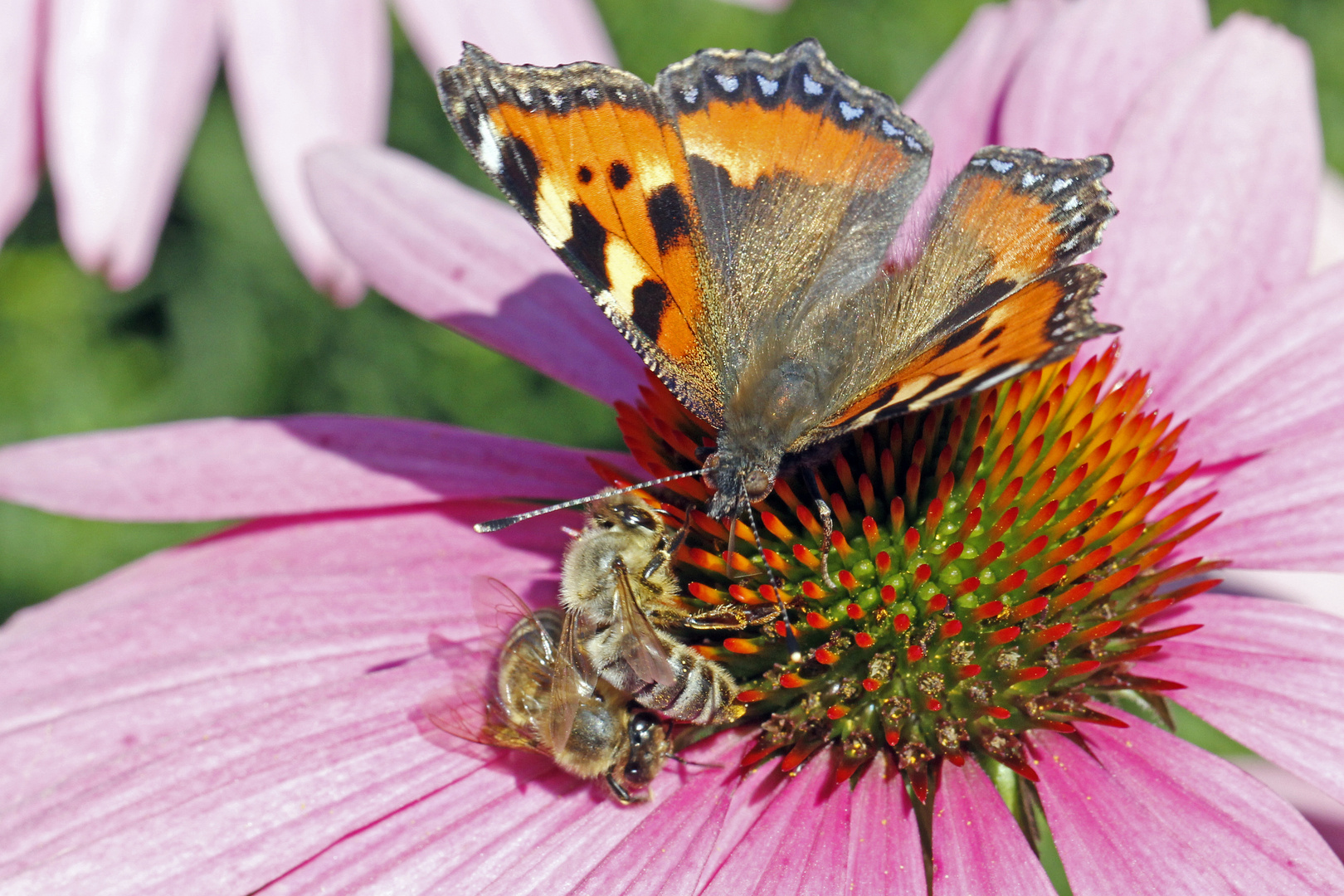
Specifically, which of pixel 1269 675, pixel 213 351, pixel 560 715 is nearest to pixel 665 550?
pixel 560 715

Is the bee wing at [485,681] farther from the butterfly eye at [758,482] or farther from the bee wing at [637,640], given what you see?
the butterfly eye at [758,482]

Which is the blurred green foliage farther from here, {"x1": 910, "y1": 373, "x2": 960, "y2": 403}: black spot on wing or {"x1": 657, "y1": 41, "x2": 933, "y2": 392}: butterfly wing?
{"x1": 910, "y1": 373, "x2": 960, "y2": 403}: black spot on wing

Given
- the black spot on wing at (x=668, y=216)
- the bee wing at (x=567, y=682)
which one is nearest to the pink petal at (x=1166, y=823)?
the bee wing at (x=567, y=682)

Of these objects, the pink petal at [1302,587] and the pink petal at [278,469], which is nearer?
the pink petal at [278,469]

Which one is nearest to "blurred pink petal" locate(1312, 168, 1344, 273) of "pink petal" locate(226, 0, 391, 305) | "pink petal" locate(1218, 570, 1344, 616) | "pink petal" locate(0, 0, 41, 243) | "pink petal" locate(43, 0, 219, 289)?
"pink petal" locate(1218, 570, 1344, 616)

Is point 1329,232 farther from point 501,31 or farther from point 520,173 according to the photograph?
point 520,173

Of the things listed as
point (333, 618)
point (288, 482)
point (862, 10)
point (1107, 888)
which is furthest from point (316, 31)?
point (862, 10)
